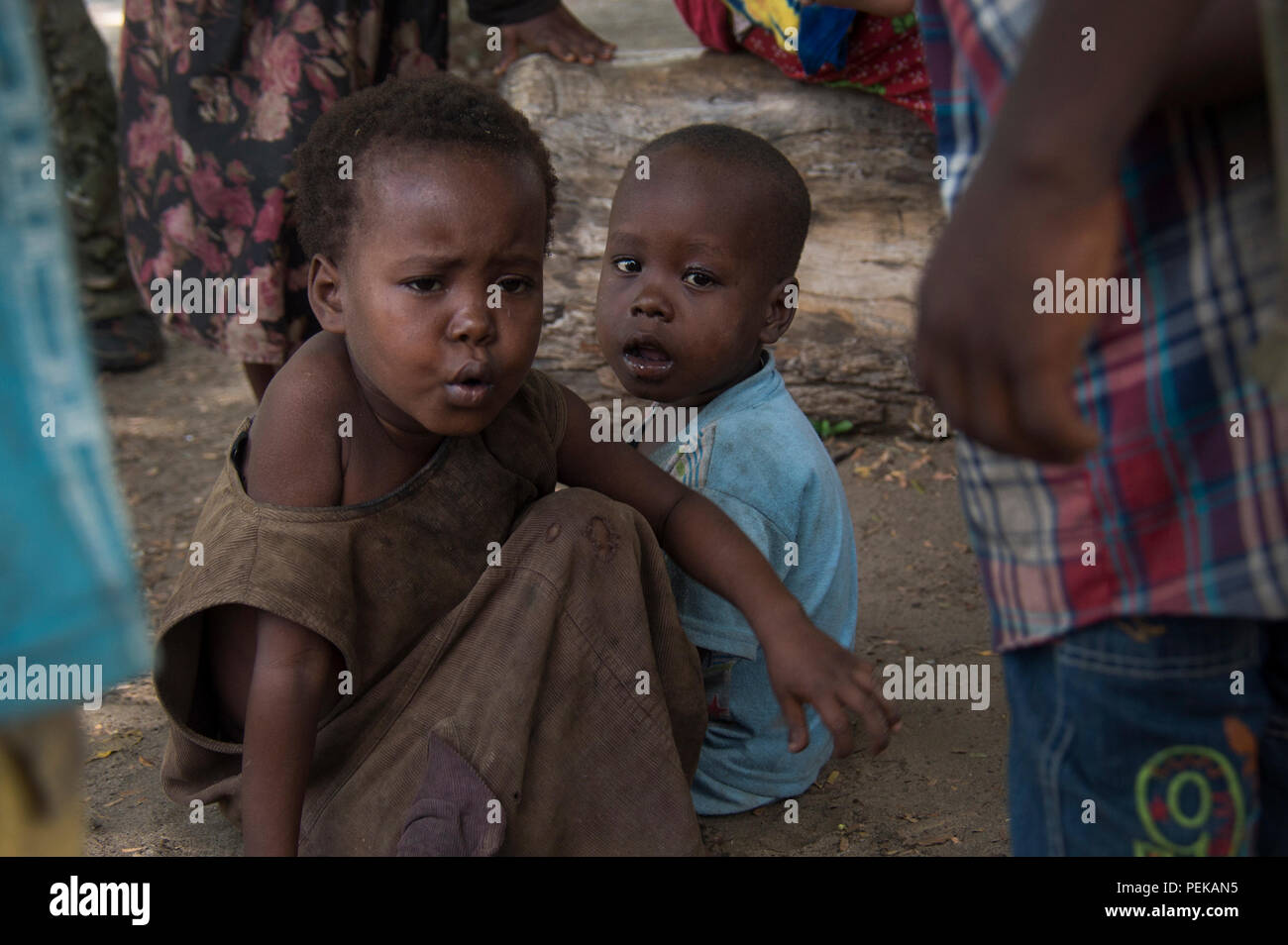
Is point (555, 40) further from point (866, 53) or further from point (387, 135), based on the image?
point (387, 135)

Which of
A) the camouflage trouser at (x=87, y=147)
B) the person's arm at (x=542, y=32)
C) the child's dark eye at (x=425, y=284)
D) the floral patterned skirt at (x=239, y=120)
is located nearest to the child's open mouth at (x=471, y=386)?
the child's dark eye at (x=425, y=284)

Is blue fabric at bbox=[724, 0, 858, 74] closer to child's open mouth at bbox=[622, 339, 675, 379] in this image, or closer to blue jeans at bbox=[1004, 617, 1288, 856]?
child's open mouth at bbox=[622, 339, 675, 379]

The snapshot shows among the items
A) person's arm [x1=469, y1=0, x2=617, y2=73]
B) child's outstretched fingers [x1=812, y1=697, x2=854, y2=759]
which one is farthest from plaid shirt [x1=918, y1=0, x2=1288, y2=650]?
person's arm [x1=469, y1=0, x2=617, y2=73]

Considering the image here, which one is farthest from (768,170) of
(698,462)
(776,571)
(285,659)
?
(285,659)

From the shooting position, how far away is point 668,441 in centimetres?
260

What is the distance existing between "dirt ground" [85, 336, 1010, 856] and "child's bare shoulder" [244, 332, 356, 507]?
2.53ft

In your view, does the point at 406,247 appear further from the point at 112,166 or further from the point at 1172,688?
the point at 112,166

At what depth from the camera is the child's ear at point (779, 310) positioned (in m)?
2.72

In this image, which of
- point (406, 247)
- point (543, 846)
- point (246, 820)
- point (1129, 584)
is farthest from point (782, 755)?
point (1129, 584)

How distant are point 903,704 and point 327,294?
1.57 metres

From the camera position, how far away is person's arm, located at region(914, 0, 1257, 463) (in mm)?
950

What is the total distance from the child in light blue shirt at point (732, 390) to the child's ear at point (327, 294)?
752mm

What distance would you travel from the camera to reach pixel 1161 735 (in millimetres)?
1179

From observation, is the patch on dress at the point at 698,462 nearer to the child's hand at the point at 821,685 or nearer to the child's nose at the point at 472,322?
the child's hand at the point at 821,685
